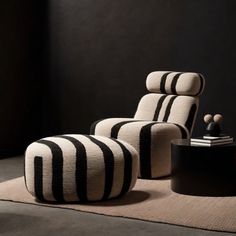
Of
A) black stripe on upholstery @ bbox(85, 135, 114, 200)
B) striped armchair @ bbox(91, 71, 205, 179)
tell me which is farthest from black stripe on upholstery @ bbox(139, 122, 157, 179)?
black stripe on upholstery @ bbox(85, 135, 114, 200)

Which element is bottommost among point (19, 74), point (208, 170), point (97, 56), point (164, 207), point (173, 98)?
point (164, 207)

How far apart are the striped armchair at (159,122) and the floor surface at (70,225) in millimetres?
1037

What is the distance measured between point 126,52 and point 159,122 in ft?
4.64

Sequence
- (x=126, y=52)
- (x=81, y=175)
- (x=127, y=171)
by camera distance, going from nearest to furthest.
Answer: (x=81, y=175) → (x=127, y=171) → (x=126, y=52)

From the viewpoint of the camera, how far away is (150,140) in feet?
12.5

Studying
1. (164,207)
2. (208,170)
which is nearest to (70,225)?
(164,207)

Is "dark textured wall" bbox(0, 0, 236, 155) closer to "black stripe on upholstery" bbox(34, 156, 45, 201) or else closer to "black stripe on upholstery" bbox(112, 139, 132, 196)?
"black stripe on upholstery" bbox(112, 139, 132, 196)

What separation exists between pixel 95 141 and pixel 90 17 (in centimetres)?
244

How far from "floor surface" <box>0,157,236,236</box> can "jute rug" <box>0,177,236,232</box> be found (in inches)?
2.8

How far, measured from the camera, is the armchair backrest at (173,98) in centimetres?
423

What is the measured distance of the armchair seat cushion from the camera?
3832 millimetres

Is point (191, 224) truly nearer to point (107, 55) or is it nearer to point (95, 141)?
point (95, 141)

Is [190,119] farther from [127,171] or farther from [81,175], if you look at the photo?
[81,175]

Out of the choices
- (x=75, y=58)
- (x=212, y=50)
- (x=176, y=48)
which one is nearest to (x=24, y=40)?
(x=75, y=58)
